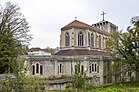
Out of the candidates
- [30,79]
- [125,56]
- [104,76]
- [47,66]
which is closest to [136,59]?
[125,56]

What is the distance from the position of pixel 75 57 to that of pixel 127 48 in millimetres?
8442

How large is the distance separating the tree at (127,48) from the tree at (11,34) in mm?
13607

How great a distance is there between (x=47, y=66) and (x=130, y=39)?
44.9 feet

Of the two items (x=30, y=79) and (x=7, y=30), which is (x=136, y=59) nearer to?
(x=7, y=30)

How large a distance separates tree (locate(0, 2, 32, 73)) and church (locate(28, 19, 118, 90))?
4.37m

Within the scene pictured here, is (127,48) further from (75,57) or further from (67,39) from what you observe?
(67,39)

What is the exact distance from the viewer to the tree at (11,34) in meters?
33.4

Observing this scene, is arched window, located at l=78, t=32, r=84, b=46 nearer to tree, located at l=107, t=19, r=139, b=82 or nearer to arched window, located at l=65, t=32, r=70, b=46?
arched window, located at l=65, t=32, r=70, b=46

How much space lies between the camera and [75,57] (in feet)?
138

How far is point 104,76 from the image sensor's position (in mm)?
46375

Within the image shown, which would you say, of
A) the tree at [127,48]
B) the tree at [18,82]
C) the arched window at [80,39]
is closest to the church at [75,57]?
the arched window at [80,39]

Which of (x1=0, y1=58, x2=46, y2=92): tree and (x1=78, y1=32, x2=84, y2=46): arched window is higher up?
(x1=78, y1=32, x2=84, y2=46): arched window

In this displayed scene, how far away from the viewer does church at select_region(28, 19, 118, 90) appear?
40438mm

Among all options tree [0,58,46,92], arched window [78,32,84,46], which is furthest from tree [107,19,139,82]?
tree [0,58,46,92]
